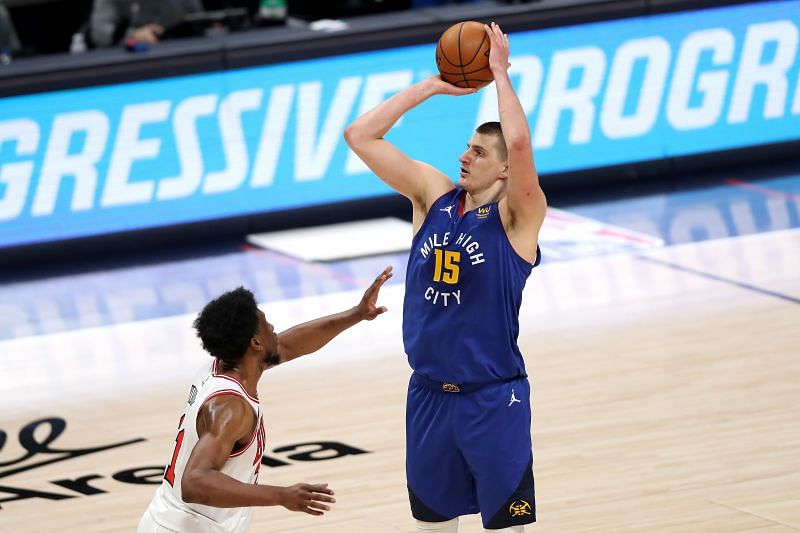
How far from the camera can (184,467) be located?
496 cm

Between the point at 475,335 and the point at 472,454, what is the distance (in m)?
0.44

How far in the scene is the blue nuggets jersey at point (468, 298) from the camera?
551 cm

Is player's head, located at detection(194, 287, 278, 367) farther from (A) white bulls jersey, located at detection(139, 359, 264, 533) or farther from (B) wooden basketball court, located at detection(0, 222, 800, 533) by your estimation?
(B) wooden basketball court, located at detection(0, 222, 800, 533)

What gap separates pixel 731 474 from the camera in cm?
747

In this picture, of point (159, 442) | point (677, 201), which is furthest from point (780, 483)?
point (677, 201)

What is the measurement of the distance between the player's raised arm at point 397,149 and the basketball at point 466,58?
14cm

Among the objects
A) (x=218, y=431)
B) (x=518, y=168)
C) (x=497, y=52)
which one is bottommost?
(x=218, y=431)

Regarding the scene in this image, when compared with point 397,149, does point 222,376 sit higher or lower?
lower

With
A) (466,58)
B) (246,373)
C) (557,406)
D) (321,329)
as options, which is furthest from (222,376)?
(557,406)

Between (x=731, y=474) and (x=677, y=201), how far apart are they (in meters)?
6.46

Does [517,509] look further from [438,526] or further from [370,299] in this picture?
[370,299]

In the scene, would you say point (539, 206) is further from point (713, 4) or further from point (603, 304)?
point (713, 4)

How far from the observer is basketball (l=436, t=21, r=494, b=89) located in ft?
19.4

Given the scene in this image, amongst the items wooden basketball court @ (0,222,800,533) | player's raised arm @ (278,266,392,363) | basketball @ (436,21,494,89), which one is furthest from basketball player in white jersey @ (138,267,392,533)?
wooden basketball court @ (0,222,800,533)
